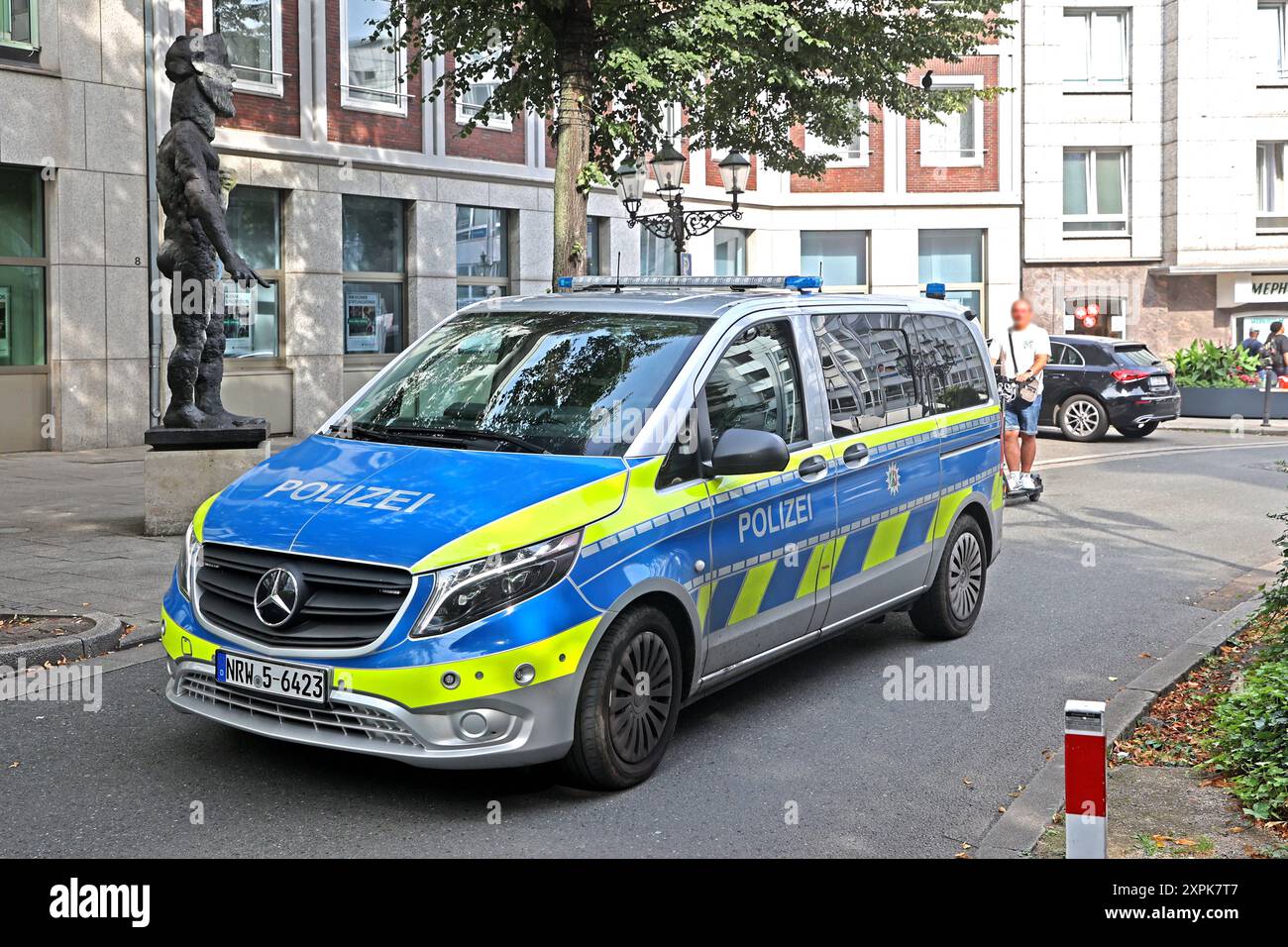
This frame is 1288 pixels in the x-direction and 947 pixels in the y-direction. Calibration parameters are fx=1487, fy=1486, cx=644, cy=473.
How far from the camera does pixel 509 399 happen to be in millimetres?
6203

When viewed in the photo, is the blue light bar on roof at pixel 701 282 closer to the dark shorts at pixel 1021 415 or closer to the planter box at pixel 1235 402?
the dark shorts at pixel 1021 415

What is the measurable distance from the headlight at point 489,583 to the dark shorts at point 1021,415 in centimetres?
1048

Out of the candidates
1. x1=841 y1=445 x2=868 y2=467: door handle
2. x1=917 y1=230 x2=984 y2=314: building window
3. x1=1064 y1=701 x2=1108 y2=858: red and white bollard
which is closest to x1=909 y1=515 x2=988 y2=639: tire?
A: x1=841 y1=445 x2=868 y2=467: door handle

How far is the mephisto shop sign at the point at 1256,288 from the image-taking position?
36.8 meters

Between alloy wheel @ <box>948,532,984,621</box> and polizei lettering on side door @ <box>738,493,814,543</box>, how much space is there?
187 centimetres

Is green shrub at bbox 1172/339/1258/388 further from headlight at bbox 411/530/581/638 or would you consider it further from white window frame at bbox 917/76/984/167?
headlight at bbox 411/530/581/638

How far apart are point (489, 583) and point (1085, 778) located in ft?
7.02

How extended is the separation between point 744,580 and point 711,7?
11.1 metres

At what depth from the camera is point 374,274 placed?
82.6ft

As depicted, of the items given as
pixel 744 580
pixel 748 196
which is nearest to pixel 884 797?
pixel 744 580

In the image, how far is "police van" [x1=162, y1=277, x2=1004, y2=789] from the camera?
5.11 m

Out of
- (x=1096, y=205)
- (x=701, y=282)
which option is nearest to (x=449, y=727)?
(x=701, y=282)

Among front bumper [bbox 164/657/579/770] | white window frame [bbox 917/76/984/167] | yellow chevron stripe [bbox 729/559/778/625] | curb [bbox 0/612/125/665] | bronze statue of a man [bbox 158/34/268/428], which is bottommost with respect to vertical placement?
curb [bbox 0/612/125/665]

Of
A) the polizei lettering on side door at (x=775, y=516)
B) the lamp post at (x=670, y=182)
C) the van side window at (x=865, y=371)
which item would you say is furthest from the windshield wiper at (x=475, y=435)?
the lamp post at (x=670, y=182)
